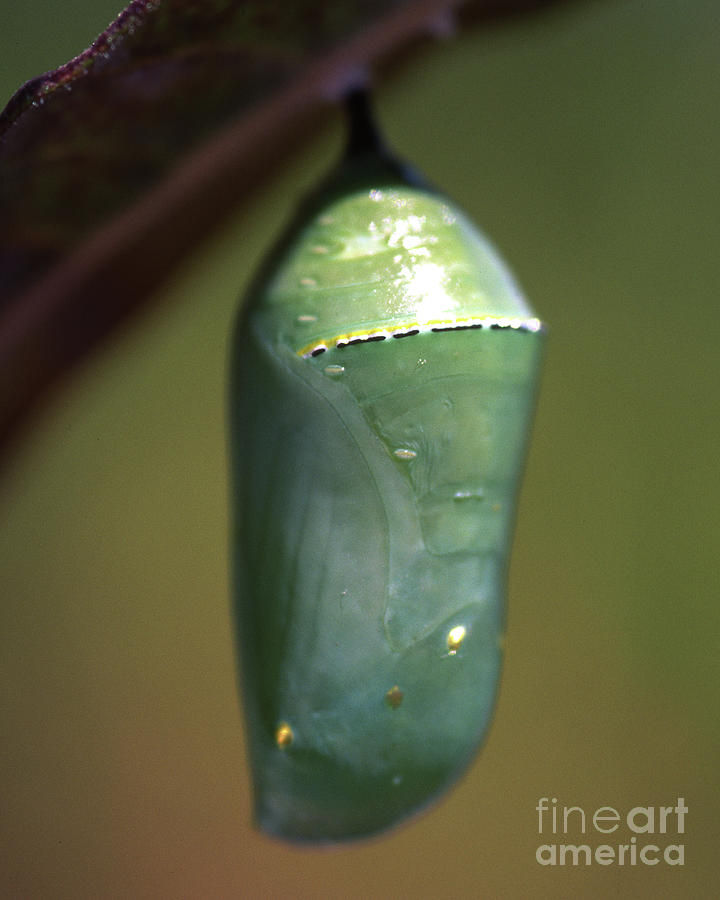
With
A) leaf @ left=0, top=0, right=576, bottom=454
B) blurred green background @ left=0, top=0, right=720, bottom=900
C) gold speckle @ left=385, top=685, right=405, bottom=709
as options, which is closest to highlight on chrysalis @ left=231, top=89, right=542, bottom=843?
gold speckle @ left=385, top=685, right=405, bottom=709

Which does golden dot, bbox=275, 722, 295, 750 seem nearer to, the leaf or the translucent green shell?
the translucent green shell

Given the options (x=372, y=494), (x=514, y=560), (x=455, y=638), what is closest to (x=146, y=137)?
(x=372, y=494)

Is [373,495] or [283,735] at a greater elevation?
[373,495]

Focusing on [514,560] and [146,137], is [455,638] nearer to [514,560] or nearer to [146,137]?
[146,137]

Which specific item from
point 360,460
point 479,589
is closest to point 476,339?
point 360,460

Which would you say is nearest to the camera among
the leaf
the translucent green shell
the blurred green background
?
the leaf

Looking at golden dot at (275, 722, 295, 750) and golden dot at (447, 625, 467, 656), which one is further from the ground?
golden dot at (447, 625, 467, 656)
